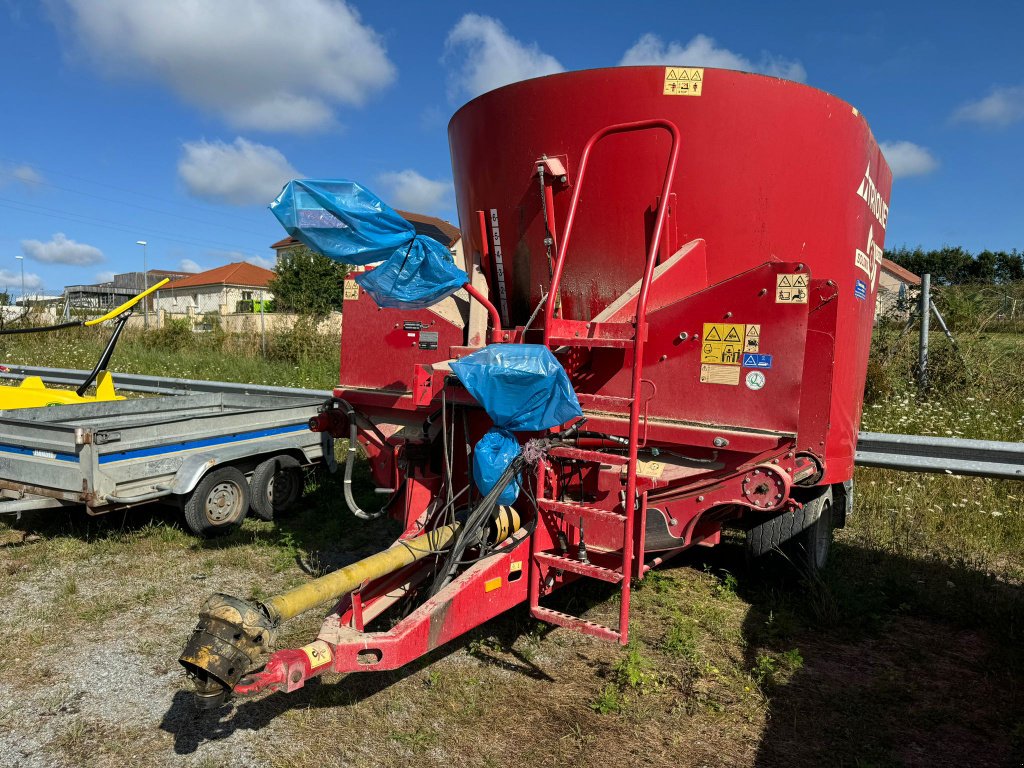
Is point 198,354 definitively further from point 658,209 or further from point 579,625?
point 579,625

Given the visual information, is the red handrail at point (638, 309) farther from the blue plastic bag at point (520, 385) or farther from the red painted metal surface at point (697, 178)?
the blue plastic bag at point (520, 385)

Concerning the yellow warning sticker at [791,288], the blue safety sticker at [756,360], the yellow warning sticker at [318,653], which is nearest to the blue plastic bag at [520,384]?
the blue safety sticker at [756,360]

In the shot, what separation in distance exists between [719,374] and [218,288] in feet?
202

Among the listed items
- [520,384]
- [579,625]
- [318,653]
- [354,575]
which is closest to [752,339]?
[520,384]

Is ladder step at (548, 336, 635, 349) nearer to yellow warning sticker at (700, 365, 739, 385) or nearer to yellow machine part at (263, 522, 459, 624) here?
yellow warning sticker at (700, 365, 739, 385)

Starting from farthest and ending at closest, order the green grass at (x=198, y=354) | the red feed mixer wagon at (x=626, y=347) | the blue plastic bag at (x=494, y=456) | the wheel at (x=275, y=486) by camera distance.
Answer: the green grass at (x=198, y=354)
the wheel at (x=275, y=486)
the blue plastic bag at (x=494, y=456)
the red feed mixer wagon at (x=626, y=347)

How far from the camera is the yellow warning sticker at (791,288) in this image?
3.09 metres

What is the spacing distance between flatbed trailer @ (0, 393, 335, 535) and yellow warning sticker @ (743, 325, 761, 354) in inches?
150

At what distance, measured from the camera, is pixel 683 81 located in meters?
3.52

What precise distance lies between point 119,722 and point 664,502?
8.43 ft

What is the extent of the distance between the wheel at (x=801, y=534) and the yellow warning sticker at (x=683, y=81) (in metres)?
2.32

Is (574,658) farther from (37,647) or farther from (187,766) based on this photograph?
(37,647)

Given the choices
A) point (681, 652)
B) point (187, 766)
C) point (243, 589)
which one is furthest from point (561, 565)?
point (243, 589)

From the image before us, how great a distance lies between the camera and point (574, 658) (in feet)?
11.9
